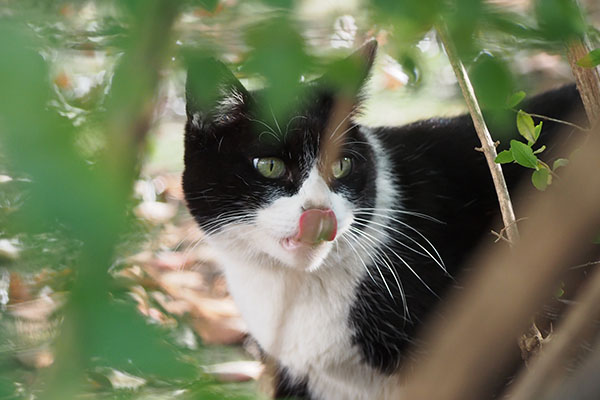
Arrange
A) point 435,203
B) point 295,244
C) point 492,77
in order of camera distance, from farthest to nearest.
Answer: point 435,203 < point 295,244 < point 492,77

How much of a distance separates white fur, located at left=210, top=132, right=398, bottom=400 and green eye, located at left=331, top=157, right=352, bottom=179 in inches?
4.6

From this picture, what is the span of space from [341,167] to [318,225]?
358mm

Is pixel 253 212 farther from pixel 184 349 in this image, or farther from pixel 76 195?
pixel 76 195

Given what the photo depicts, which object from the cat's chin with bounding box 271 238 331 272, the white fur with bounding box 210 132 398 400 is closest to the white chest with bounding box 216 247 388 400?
the white fur with bounding box 210 132 398 400

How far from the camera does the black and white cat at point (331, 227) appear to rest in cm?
172

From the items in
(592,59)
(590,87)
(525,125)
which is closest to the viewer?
(592,59)

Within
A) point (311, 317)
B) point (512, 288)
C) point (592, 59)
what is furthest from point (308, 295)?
point (512, 288)

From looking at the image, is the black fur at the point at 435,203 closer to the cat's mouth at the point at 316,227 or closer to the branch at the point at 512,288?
the cat's mouth at the point at 316,227

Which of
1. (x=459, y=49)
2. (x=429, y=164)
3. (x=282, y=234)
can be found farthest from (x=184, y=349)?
(x=429, y=164)

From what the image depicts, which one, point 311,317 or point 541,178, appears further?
point 311,317

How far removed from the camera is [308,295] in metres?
1.90

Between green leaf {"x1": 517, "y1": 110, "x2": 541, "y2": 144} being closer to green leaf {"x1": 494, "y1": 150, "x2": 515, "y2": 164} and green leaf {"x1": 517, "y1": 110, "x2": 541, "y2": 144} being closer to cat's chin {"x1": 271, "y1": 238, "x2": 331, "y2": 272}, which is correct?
green leaf {"x1": 494, "y1": 150, "x2": 515, "y2": 164}

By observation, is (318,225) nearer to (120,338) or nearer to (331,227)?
(331,227)

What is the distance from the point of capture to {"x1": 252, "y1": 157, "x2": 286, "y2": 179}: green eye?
5.75 ft
